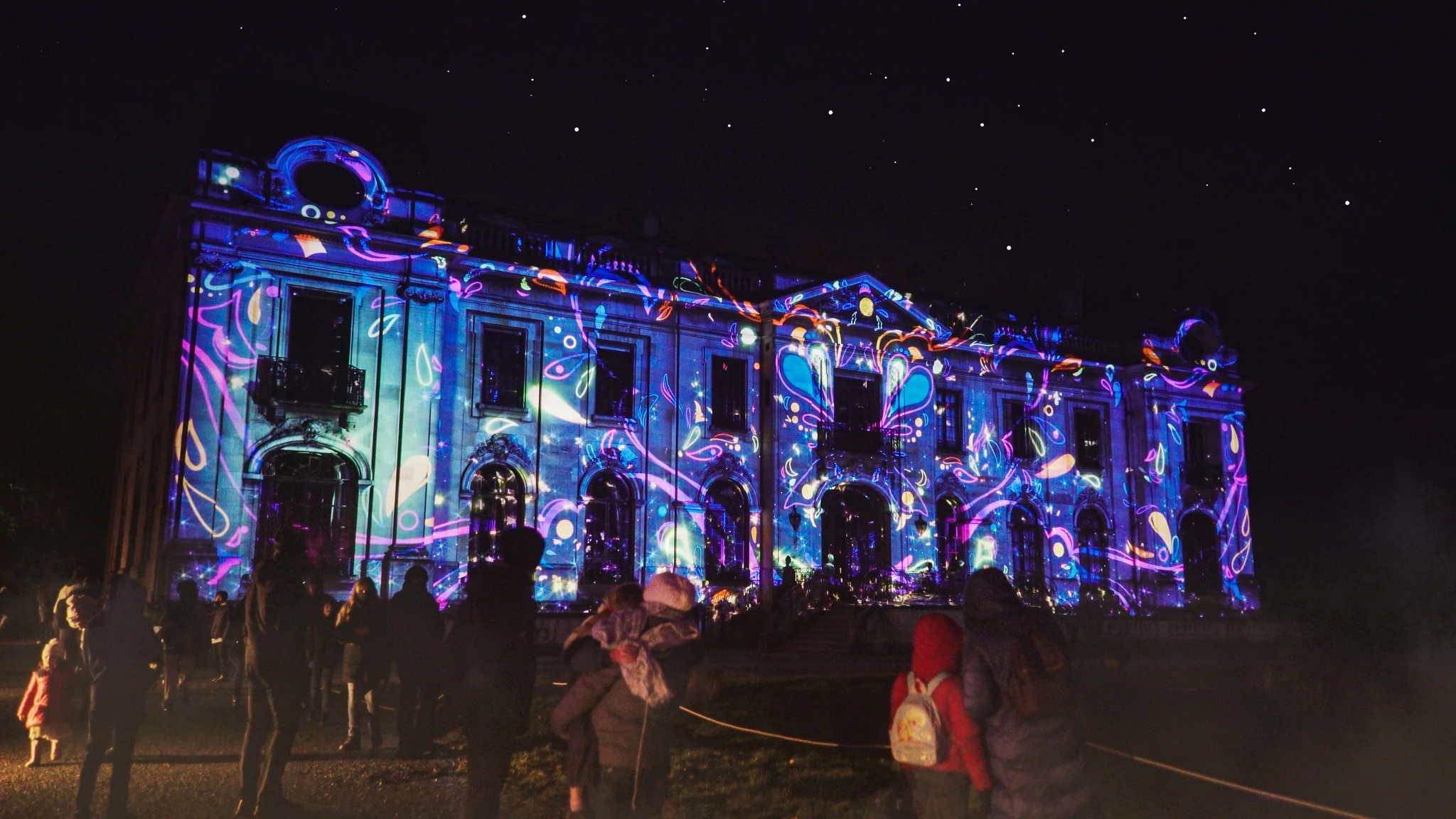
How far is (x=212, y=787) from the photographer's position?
27.7 ft

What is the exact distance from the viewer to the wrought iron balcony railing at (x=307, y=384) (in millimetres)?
19922

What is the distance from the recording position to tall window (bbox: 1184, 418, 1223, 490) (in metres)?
30.9

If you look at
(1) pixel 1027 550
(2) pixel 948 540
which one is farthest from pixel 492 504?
(1) pixel 1027 550

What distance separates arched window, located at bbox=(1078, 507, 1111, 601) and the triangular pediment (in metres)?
Answer: 7.17

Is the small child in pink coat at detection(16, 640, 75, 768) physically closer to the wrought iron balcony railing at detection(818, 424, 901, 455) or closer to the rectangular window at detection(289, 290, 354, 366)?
the rectangular window at detection(289, 290, 354, 366)

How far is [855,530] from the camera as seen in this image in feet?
87.7

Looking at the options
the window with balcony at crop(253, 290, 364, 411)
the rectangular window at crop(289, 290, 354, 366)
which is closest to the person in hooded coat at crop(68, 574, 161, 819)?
the window with balcony at crop(253, 290, 364, 411)

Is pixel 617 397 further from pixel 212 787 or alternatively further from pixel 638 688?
pixel 638 688

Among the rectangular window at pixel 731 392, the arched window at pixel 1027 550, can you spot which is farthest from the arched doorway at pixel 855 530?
the arched window at pixel 1027 550

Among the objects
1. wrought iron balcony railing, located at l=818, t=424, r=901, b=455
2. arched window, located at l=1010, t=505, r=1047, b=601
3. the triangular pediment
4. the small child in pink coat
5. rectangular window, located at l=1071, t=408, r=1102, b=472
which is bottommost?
the small child in pink coat

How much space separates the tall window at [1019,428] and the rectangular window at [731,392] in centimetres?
796

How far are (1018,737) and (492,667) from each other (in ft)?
8.56

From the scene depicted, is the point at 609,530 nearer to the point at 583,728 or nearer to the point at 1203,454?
the point at 583,728

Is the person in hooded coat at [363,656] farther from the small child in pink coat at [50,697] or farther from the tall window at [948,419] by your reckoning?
the tall window at [948,419]
